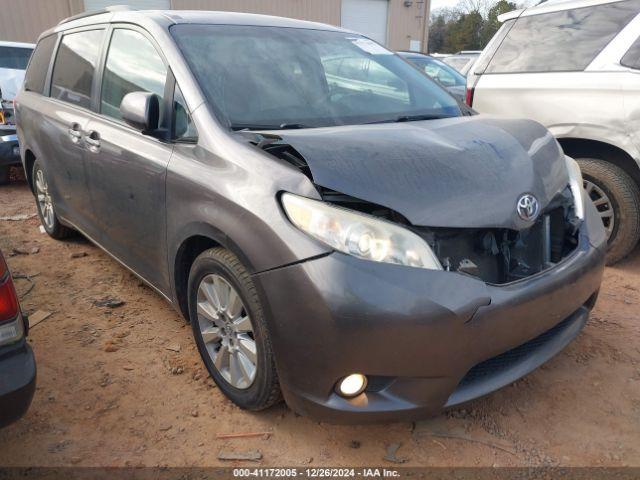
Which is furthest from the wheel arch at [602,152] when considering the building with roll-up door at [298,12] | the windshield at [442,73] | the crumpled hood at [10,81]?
the building with roll-up door at [298,12]

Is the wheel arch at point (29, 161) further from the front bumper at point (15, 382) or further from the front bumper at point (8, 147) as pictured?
the front bumper at point (15, 382)

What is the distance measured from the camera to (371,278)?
172 cm

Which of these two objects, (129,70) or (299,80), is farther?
(129,70)

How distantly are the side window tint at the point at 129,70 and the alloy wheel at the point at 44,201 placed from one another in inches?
61.0

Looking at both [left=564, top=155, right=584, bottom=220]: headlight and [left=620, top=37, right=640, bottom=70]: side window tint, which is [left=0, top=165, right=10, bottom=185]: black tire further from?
[left=620, top=37, right=640, bottom=70]: side window tint

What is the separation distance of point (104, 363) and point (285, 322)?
4.65 feet

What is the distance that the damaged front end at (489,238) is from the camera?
6.21 feet

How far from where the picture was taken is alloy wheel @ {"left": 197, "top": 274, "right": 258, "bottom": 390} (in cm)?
212

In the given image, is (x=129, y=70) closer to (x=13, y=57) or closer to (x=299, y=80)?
(x=299, y=80)

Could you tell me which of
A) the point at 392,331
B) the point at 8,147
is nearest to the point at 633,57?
the point at 392,331

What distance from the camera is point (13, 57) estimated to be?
768cm

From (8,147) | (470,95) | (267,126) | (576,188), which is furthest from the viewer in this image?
(8,147)

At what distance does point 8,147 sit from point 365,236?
600 centimetres

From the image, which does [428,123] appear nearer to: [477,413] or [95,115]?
[477,413]
